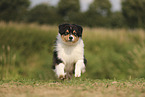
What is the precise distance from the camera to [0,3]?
2595 centimetres

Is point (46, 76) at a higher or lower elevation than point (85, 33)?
lower

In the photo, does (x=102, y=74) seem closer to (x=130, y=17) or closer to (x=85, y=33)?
(x=85, y=33)

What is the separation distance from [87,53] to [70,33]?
22.5ft

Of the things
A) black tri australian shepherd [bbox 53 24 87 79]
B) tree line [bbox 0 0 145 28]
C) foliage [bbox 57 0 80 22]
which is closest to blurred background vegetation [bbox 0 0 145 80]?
black tri australian shepherd [bbox 53 24 87 79]

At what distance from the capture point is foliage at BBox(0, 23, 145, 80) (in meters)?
10.9

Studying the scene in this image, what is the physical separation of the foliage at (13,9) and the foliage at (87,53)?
446 inches

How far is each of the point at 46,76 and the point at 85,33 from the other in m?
5.83

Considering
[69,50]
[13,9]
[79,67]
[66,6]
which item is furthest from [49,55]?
[66,6]

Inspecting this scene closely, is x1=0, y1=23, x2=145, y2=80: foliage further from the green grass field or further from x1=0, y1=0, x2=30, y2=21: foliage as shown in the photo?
x1=0, y1=0, x2=30, y2=21: foliage

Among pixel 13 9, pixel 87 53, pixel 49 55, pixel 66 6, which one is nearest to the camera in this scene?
pixel 49 55

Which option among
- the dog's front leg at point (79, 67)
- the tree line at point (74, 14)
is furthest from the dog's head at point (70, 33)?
the tree line at point (74, 14)

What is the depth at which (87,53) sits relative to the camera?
12133 mm

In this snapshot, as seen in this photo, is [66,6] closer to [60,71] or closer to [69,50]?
[69,50]

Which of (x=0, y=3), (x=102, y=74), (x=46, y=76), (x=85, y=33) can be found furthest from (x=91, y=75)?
(x=0, y=3)
